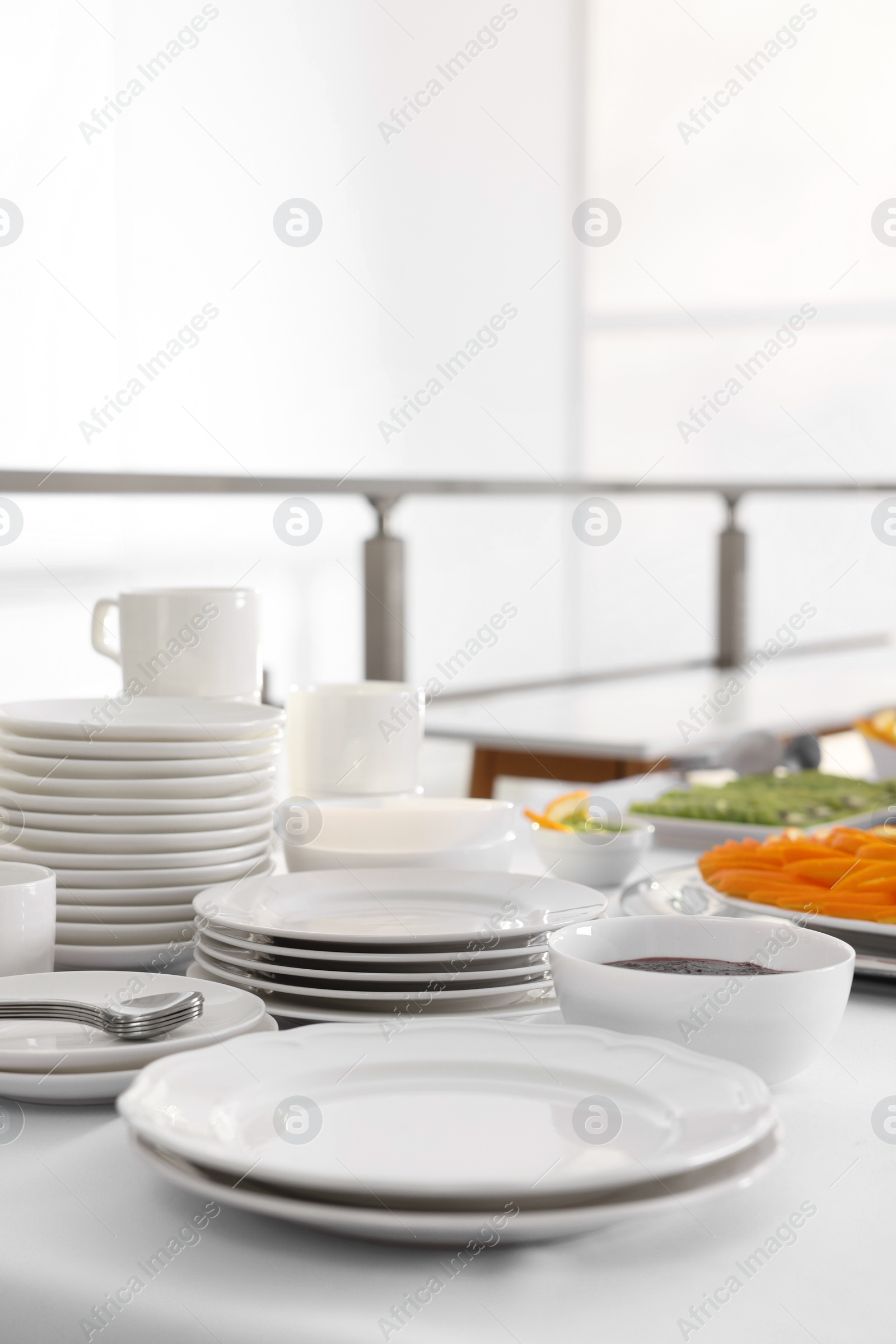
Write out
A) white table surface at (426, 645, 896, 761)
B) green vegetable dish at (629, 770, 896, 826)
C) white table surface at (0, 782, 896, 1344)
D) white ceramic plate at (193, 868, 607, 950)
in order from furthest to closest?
white table surface at (426, 645, 896, 761) < green vegetable dish at (629, 770, 896, 826) < white ceramic plate at (193, 868, 607, 950) < white table surface at (0, 782, 896, 1344)

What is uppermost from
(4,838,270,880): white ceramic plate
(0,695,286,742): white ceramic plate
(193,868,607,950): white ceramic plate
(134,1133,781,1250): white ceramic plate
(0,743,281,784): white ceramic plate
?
(0,695,286,742): white ceramic plate

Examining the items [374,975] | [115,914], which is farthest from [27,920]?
[374,975]

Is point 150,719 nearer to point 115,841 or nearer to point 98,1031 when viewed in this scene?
point 115,841

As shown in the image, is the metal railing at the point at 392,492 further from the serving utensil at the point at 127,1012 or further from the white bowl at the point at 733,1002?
the white bowl at the point at 733,1002

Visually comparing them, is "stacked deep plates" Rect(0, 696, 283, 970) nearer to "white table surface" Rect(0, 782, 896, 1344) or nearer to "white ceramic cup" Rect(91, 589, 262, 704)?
"white ceramic cup" Rect(91, 589, 262, 704)

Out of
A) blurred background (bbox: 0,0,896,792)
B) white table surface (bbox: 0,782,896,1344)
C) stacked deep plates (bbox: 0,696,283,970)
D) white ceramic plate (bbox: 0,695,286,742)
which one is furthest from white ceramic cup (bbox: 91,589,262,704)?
blurred background (bbox: 0,0,896,792)

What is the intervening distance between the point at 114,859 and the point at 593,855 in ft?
1.21

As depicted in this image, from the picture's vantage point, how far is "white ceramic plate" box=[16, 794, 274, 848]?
82 centimetres

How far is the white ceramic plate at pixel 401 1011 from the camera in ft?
2.30

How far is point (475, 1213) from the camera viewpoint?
472 millimetres

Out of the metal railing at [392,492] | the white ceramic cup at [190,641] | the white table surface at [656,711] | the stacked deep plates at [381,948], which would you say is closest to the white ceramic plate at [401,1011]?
the stacked deep plates at [381,948]

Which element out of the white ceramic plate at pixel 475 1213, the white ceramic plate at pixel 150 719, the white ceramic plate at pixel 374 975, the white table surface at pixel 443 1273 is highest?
the white ceramic plate at pixel 150 719

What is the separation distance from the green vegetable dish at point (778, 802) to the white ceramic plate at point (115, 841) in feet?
1.66

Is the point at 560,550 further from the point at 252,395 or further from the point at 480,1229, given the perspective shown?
the point at 480,1229
